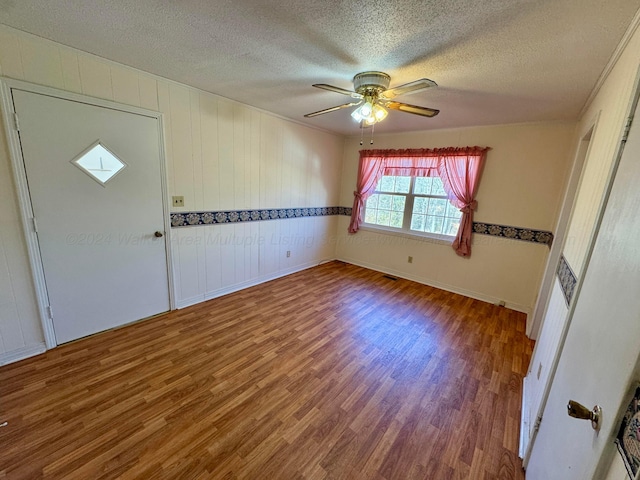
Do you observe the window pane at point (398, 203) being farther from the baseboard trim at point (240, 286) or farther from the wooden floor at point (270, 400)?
the wooden floor at point (270, 400)

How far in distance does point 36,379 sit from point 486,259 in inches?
180

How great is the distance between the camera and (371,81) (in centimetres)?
198

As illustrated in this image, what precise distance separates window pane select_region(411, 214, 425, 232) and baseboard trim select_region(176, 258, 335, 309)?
1.76 metres

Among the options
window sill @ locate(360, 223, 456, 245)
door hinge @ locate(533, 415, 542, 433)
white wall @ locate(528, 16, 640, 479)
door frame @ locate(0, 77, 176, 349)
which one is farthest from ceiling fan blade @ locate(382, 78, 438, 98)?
window sill @ locate(360, 223, 456, 245)

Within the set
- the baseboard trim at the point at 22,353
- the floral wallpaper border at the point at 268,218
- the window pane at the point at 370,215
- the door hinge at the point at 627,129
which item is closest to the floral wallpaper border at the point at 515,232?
Result: the floral wallpaper border at the point at 268,218

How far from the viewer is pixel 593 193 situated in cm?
146

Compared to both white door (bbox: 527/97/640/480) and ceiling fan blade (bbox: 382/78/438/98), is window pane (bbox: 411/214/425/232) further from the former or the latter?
white door (bbox: 527/97/640/480)

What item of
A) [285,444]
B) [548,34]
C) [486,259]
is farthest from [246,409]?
[486,259]

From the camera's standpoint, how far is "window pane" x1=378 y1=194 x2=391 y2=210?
14.2 ft

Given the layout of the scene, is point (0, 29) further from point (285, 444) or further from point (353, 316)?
point (353, 316)

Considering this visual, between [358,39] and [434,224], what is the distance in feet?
9.66

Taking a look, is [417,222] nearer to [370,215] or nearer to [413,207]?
[413,207]

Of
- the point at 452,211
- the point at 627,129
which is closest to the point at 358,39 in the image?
the point at 627,129

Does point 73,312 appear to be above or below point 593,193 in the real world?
below
